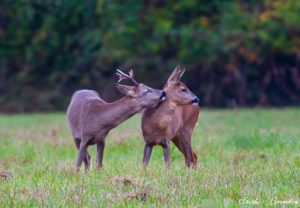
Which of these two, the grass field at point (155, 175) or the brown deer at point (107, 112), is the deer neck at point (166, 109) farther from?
the grass field at point (155, 175)

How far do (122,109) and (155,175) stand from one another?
1942 mm

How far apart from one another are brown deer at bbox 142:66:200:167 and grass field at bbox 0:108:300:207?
0.22m

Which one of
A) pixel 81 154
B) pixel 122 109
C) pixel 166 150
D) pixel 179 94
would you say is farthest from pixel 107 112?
pixel 179 94

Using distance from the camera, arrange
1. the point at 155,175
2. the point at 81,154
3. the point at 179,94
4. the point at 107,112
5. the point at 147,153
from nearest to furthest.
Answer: the point at 155,175 < the point at 81,154 < the point at 147,153 < the point at 107,112 < the point at 179,94

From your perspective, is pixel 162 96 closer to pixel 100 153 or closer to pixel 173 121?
pixel 173 121

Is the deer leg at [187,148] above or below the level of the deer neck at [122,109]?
below

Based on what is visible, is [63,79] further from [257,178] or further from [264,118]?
[257,178]

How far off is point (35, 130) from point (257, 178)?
948cm

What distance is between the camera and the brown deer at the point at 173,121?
1112 cm

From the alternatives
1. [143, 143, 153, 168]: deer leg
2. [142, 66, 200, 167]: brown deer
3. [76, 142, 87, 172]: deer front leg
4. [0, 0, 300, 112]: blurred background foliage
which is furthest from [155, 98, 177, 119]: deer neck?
[0, 0, 300, 112]: blurred background foliage

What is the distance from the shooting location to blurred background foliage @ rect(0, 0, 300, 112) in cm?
2939

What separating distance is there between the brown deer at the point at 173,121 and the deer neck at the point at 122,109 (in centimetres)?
17

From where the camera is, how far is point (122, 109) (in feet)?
36.7

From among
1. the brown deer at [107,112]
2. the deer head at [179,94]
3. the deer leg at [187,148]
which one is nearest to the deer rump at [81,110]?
the brown deer at [107,112]
